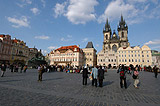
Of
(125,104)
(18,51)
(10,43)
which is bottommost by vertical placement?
(125,104)

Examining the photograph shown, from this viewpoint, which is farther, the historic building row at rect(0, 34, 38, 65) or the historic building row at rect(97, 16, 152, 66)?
the historic building row at rect(97, 16, 152, 66)

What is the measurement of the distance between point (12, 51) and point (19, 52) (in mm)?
3797

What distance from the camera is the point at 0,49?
43.2 meters

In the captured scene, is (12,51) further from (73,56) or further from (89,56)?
(89,56)

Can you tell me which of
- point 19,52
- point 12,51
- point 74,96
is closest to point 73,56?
point 19,52

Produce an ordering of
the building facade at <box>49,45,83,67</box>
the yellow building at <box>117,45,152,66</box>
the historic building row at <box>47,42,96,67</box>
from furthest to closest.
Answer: the historic building row at <box>47,42,96,67</box> < the building facade at <box>49,45,83,67</box> < the yellow building at <box>117,45,152,66</box>

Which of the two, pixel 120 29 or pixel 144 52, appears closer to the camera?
pixel 144 52

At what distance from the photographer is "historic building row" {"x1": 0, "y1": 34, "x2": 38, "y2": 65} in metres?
44.8

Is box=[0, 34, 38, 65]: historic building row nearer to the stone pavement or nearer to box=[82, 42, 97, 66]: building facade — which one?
box=[82, 42, 97, 66]: building facade

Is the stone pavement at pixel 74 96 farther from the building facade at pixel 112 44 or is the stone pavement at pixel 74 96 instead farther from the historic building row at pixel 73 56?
the building facade at pixel 112 44

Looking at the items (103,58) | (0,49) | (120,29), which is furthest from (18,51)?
(120,29)

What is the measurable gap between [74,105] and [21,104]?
1.99m

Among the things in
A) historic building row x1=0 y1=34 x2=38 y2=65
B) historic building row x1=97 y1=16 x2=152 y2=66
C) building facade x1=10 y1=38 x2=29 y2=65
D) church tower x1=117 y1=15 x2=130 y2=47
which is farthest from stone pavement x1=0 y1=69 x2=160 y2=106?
church tower x1=117 y1=15 x2=130 y2=47

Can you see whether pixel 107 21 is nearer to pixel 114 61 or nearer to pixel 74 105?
pixel 114 61
